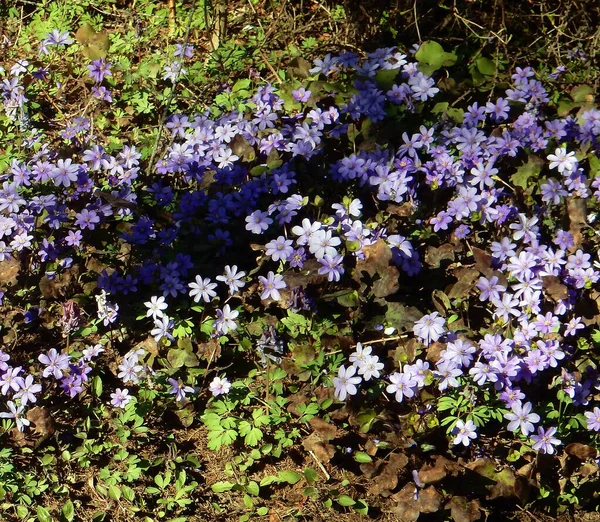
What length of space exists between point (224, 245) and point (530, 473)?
1412 mm

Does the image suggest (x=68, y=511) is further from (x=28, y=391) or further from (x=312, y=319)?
(x=312, y=319)

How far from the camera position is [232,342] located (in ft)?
10.4

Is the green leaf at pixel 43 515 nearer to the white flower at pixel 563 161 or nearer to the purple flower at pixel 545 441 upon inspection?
the purple flower at pixel 545 441

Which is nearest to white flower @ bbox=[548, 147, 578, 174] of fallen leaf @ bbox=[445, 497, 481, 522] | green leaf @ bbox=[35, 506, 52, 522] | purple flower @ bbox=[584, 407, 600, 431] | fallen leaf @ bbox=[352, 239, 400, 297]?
fallen leaf @ bbox=[352, 239, 400, 297]

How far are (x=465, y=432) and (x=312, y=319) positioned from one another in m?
0.71

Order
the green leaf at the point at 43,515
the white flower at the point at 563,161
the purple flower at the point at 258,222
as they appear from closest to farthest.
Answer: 1. the green leaf at the point at 43,515
2. the purple flower at the point at 258,222
3. the white flower at the point at 563,161

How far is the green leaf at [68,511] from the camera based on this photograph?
8.89 ft

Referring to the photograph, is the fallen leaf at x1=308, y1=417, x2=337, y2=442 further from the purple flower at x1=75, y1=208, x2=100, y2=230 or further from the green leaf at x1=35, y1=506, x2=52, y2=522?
the purple flower at x1=75, y1=208, x2=100, y2=230

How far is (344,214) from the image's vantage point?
10.1 feet

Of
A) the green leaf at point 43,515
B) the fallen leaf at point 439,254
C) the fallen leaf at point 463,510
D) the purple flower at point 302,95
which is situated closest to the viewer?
the fallen leaf at point 463,510

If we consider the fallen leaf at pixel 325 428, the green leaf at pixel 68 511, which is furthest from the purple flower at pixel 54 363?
the fallen leaf at pixel 325 428

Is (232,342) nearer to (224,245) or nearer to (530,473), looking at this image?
(224,245)

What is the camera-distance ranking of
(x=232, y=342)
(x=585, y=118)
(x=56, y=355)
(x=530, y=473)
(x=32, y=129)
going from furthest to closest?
(x=32, y=129)
(x=585, y=118)
(x=232, y=342)
(x=56, y=355)
(x=530, y=473)

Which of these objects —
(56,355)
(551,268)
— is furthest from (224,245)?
(551,268)
